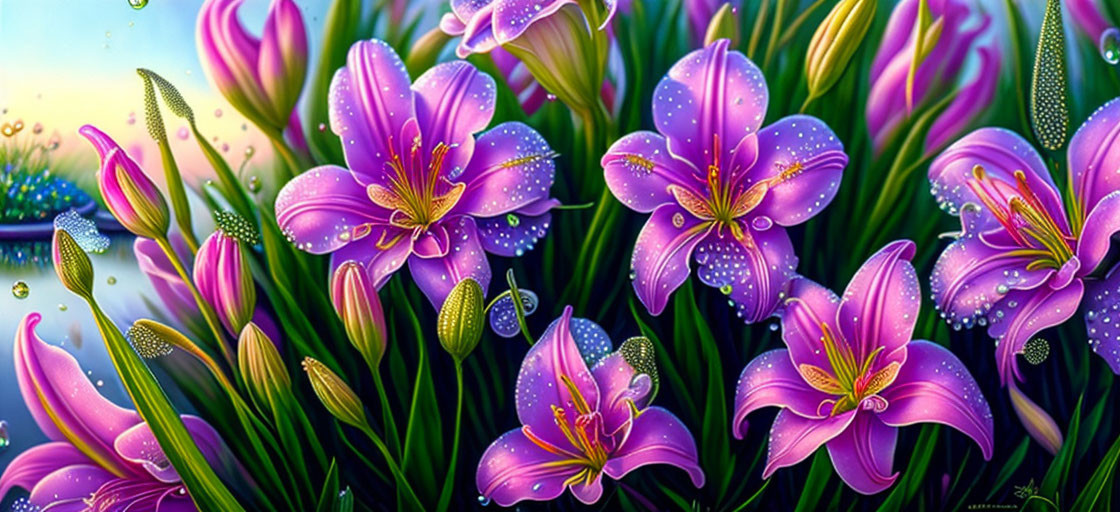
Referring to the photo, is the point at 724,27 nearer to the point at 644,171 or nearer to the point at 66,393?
the point at 644,171

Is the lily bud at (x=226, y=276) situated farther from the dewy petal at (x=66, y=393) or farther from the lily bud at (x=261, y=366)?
the dewy petal at (x=66, y=393)

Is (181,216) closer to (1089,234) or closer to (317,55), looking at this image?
(317,55)

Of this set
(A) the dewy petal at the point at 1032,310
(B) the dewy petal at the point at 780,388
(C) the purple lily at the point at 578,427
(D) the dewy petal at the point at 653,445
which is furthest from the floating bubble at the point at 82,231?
(A) the dewy petal at the point at 1032,310

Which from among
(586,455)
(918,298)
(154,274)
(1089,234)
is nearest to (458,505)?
(586,455)

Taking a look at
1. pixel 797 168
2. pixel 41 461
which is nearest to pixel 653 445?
pixel 797 168

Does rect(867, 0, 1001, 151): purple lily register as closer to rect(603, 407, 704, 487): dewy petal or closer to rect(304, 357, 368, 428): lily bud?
rect(603, 407, 704, 487): dewy petal

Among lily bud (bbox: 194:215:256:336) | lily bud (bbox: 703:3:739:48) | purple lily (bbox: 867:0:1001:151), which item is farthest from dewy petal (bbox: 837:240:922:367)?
lily bud (bbox: 194:215:256:336)
